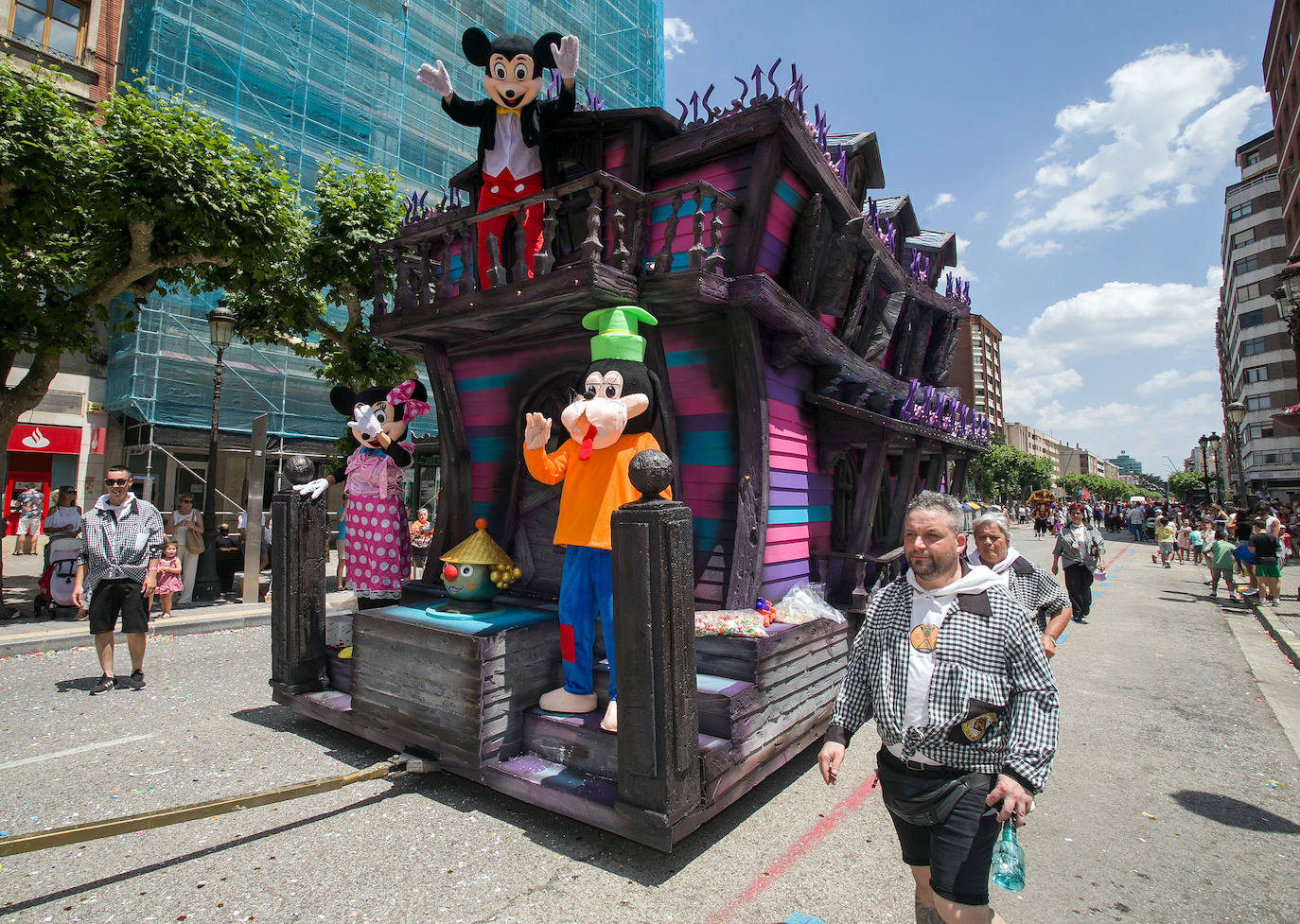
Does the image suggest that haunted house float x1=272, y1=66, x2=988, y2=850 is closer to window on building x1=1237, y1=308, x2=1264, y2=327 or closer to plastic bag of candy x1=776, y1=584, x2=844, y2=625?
plastic bag of candy x1=776, y1=584, x2=844, y2=625

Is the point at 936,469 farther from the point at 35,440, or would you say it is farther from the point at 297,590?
the point at 35,440

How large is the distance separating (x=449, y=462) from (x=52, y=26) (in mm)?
20950

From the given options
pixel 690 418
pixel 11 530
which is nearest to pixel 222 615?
pixel 690 418

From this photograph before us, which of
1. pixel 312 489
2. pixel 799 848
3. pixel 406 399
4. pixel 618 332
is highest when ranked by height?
pixel 618 332

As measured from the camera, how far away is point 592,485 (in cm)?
429

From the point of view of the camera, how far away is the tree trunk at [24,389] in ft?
30.8

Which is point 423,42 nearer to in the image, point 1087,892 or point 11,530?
point 11,530

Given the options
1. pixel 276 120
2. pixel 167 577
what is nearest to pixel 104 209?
pixel 167 577

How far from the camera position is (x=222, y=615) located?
32.0ft

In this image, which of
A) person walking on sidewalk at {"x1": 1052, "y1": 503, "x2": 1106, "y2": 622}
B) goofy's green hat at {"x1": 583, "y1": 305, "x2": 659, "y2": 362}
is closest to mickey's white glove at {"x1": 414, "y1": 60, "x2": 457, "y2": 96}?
goofy's green hat at {"x1": 583, "y1": 305, "x2": 659, "y2": 362}

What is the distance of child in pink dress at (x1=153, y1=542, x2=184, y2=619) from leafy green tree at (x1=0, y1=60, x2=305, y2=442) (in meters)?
2.66

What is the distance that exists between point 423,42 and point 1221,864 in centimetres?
2470

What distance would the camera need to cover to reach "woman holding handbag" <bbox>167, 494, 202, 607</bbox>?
10.9 metres

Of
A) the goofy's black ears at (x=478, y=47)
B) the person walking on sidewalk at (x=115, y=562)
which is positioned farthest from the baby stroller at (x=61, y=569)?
the goofy's black ears at (x=478, y=47)
